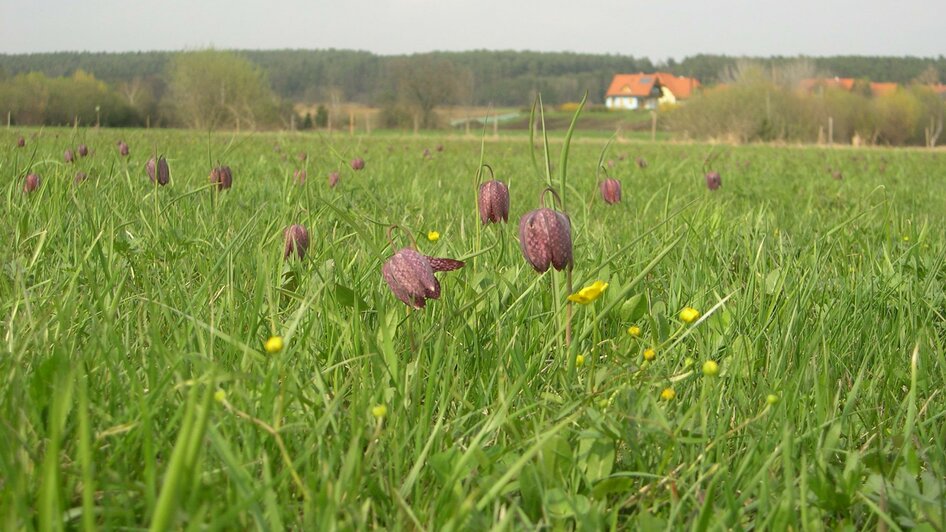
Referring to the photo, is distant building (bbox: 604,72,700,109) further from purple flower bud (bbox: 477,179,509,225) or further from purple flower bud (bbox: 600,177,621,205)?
purple flower bud (bbox: 477,179,509,225)

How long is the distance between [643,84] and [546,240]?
272ft

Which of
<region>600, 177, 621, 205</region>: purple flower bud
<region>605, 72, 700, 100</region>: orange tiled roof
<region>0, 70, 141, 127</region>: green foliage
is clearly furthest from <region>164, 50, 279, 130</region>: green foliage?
<region>605, 72, 700, 100</region>: orange tiled roof

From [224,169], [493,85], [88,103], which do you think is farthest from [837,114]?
[493,85]

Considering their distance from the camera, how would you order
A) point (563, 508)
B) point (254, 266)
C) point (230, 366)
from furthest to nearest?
point (254, 266), point (230, 366), point (563, 508)

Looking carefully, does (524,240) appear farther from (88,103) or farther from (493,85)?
(493,85)

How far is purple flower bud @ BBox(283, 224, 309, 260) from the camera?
1543mm

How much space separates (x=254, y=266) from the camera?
175cm

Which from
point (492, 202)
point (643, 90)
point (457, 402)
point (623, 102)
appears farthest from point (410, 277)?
point (623, 102)

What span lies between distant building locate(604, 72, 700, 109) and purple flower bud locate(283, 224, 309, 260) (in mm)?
80650

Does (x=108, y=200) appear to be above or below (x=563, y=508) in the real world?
above

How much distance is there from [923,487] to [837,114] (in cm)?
3186

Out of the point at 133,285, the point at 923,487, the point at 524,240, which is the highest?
the point at 524,240

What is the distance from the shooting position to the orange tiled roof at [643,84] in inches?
3179

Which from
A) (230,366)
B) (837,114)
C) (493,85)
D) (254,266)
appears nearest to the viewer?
(230,366)
